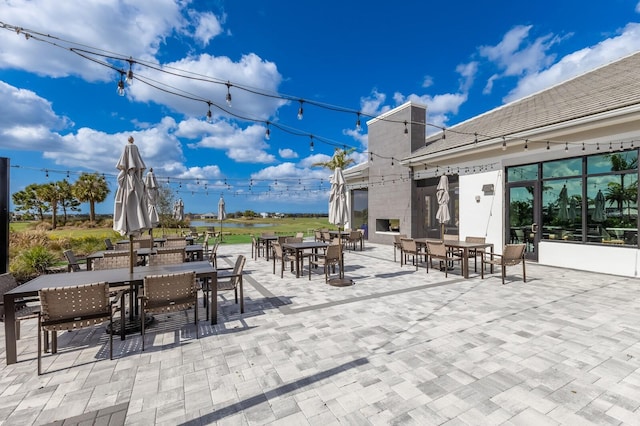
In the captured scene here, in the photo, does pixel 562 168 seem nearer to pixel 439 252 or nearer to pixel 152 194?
pixel 439 252

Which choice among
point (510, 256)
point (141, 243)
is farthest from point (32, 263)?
point (510, 256)

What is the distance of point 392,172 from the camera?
1535cm

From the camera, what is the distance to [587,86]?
9555 millimetres

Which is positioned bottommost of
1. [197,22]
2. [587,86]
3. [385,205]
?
[385,205]

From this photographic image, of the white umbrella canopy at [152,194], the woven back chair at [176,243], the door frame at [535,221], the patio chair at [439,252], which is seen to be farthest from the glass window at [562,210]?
the white umbrella canopy at [152,194]

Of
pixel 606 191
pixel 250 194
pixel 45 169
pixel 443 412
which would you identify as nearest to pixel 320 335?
pixel 443 412

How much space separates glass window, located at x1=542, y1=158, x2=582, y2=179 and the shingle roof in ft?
4.68

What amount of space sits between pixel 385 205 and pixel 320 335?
12.6 m

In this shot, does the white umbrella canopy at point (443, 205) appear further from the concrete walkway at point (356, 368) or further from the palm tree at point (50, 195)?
the palm tree at point (50, 195)

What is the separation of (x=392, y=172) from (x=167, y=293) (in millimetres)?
13525

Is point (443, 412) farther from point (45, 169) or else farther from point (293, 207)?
point (293, 207)

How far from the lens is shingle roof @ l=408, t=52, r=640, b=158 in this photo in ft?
25.2

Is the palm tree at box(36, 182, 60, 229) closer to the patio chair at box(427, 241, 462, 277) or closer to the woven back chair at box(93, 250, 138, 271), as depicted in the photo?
Result: the woven back chair at box(93, 250, 138, 271)

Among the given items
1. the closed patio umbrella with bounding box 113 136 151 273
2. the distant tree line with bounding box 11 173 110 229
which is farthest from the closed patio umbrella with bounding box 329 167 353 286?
the distant tree line with bounding box 11 173 110 229
